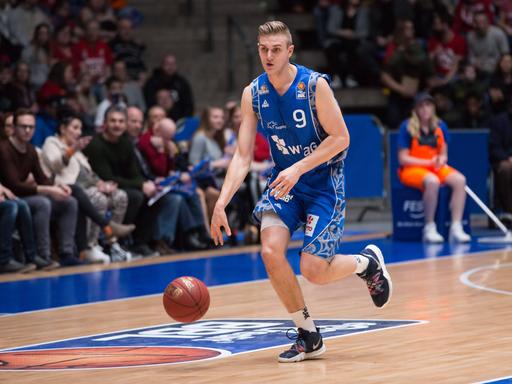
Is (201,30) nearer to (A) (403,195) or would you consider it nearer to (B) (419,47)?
(B) (419,47)

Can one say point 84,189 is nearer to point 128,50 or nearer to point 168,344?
point 168,344

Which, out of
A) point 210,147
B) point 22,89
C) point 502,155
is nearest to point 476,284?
point 210,147

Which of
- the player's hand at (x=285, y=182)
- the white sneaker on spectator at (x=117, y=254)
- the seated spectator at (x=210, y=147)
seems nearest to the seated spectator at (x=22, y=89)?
the seated spectator at (x=210, y=147)

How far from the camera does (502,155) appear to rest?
1499cm

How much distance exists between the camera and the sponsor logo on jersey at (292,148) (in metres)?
6.68

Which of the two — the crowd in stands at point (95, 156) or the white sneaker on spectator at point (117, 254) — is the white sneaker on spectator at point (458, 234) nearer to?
the crowd in stands at point (95, 156)

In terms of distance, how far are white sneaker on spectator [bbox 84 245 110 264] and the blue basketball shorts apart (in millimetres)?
5694

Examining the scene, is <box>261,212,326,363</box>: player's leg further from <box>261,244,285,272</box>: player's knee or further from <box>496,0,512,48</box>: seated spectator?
<box>496,0,512,48</box>: seated spectator

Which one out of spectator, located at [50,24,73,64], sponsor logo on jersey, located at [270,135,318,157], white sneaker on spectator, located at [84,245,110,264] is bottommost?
white sneaker on spectator, located at [84,245,110,264]

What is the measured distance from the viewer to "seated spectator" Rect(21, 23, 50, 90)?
52.8ft

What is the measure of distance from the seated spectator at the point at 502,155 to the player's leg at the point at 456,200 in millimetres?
1273

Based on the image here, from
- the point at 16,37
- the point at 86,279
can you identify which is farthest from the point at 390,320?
the point at 16,37

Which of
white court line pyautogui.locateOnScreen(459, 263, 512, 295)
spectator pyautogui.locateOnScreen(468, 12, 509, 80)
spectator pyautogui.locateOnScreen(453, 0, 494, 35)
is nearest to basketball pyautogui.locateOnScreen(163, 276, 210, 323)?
Answer: white court line pyautogui.locateOnScreen(459, 263, 512, 295)

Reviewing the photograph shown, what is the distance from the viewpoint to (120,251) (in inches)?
493
